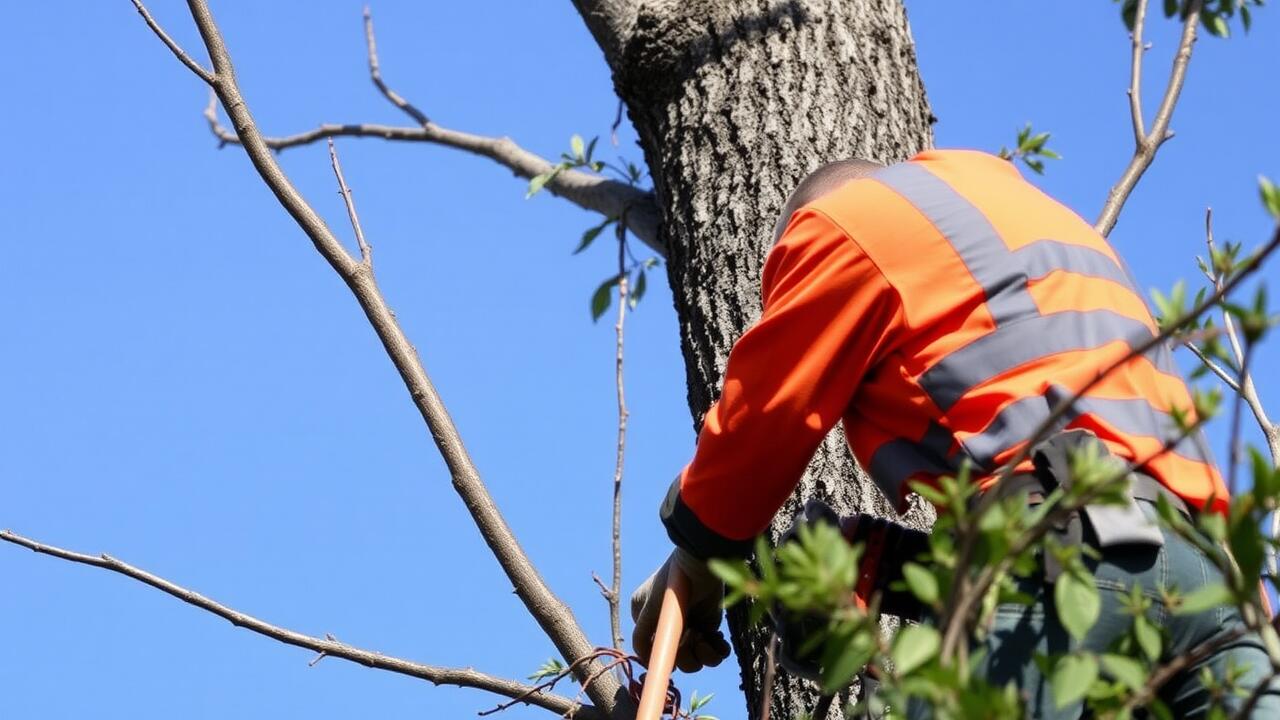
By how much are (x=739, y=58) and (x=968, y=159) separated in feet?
3.25

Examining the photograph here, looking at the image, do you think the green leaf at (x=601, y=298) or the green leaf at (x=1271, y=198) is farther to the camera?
the green leaf at (x=601, y=298)

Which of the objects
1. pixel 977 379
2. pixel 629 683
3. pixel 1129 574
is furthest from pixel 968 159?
pixel 629 683

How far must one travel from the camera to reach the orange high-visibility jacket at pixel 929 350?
1684mm

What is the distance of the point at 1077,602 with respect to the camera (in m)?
1.16

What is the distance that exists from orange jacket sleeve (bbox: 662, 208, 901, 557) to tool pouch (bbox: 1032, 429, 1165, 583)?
0.28 m

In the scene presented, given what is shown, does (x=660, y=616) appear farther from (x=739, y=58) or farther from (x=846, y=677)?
(x=739, y=58)

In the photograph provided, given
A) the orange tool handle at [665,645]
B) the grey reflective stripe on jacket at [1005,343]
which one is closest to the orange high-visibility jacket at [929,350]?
the grey reflective stripe on jacket at [1005,343]

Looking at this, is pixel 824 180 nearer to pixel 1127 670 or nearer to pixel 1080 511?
pixel 1080 511

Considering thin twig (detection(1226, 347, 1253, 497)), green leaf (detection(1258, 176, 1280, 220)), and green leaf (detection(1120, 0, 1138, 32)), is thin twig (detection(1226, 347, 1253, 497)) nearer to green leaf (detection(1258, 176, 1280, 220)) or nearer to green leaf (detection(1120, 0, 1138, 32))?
green leaf (detection(1258, 176, 1280, 220))

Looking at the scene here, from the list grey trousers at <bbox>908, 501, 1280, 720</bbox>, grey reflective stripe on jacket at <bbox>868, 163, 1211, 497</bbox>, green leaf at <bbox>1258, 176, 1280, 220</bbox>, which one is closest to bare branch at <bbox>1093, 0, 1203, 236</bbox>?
grey reflective stripe on jacket at <bbox>868, 163, 1211, 497</bbox>

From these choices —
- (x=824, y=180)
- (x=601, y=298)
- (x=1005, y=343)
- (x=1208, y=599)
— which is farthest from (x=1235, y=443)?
(x=601, y=298)

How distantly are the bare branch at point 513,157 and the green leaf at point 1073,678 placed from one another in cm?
207

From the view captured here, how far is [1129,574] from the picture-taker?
156 cm

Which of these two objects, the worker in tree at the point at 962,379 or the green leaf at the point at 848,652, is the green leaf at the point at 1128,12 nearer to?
the worker in tree at the point at 962,379
